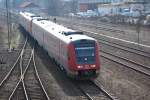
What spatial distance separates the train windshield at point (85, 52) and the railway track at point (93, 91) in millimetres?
1232

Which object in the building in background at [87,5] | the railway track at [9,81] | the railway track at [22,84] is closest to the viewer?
the railway track at [22,84]

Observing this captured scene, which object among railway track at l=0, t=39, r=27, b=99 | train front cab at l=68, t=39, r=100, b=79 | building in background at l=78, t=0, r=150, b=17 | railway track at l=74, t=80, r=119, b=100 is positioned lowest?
railway track at l=0, t=39, r=27, b=99

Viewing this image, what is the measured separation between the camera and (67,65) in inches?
871

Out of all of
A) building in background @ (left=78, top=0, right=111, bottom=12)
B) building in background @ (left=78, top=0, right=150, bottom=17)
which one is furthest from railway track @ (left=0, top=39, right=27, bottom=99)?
building in background @ (left=78, top=0, right=111, bottom=12)

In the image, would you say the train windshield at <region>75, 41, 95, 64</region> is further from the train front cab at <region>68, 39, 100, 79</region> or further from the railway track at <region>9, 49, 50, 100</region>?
the railway track at <region>9, 49, 50, 100</region>

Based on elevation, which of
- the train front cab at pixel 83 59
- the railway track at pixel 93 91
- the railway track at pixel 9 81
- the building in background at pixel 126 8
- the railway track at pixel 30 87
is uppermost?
the building in background at pixel 126 8

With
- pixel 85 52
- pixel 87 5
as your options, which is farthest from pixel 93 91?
pixel 87 5

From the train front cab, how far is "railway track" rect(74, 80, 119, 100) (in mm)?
468

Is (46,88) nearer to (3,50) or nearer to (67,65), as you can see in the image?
(67,65)

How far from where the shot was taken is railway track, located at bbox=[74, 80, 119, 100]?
61.4ft

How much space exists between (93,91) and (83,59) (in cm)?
235

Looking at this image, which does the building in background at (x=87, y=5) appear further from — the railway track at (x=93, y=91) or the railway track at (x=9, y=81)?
the railway track at (x=93, y=91)

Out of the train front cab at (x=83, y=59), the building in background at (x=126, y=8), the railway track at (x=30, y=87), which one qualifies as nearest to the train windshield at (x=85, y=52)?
the train front cab at (x=83, y=59)

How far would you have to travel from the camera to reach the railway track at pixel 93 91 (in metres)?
18.7
